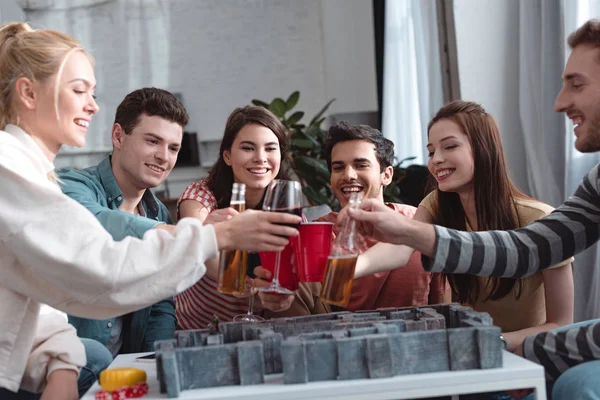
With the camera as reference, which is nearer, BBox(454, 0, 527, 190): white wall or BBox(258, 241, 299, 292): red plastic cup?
BBox(258, 241, 299, 292): red plastic cup

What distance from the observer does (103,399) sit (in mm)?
1177

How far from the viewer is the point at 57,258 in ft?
4.06

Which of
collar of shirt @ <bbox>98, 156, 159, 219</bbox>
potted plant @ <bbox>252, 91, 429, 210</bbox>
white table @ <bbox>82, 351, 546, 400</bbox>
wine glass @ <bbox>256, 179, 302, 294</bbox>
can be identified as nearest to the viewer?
white table @ <bbox>82, 351, 546, 400</bbox>

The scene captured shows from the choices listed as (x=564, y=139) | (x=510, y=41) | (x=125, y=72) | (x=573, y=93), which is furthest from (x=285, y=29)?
(x=573, y=93)

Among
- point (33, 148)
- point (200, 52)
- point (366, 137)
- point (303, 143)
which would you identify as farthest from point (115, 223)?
point (200, 52)

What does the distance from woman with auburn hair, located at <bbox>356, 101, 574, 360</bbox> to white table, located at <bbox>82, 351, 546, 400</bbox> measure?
2.05 feet

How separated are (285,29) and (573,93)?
580 cm

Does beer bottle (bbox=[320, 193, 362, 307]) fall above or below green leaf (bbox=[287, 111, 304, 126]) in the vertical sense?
below

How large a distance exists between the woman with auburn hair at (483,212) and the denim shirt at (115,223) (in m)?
0.68

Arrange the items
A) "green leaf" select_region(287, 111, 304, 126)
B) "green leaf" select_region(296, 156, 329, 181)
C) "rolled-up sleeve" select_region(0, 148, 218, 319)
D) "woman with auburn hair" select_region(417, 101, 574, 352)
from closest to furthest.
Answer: "rolled-up sleeve" select_region(0, 148, 218, 319) → "woman with auburn hair" select_region(417, 101, 574, 352) → "green leaf" select_region(296, 156, 329, 181) → "green leaf" select_region(287, 111, 304, 126)

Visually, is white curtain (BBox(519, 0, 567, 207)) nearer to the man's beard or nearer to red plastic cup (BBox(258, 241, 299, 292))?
the man's beard

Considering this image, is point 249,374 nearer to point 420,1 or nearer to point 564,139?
point 564,139

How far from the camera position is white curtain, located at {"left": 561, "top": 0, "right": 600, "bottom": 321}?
261cm

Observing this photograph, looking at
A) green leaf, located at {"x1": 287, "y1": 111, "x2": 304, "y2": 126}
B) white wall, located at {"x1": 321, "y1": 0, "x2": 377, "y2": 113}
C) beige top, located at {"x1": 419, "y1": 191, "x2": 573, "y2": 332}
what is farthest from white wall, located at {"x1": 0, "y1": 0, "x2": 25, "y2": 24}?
beige top, located at {"x1": 419, "y1": 191, "x2": 573, "y2": 332}
